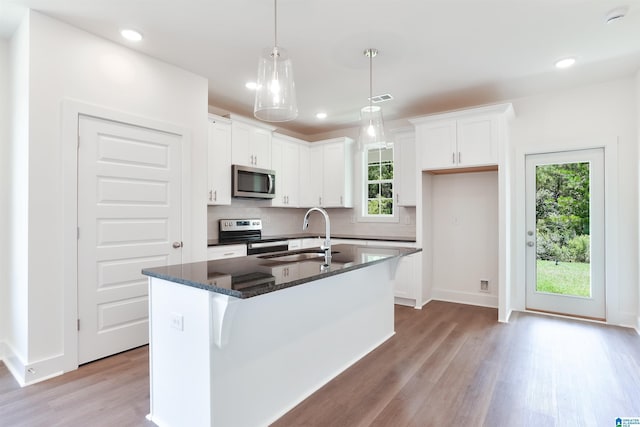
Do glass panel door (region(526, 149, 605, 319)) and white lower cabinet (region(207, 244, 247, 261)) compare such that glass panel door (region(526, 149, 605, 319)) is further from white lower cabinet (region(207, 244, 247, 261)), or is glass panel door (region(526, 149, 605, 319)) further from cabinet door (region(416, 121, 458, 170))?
white lower cabinet (region(207, 244, 247, 261))

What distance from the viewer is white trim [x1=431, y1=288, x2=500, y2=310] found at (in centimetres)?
453

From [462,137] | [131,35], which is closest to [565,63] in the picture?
[462,137]

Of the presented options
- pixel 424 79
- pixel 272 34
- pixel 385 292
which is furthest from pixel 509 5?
pixel 385 292

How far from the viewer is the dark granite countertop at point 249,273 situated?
1528 millimetres

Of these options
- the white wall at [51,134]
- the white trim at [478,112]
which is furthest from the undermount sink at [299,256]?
the white trim at [478,112]

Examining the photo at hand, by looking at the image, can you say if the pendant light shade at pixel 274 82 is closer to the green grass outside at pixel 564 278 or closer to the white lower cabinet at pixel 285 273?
the white lower cabinet at pixel 285 273

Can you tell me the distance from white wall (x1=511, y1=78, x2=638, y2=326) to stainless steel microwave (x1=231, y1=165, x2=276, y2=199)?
3.39m

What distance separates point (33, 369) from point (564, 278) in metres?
5.24

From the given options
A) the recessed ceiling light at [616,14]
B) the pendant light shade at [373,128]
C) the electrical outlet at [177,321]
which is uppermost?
the recessed ceiling light at [616,14]

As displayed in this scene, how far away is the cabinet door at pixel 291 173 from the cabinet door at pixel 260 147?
371 millimetres

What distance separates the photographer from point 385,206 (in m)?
5.41

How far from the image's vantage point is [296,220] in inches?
234

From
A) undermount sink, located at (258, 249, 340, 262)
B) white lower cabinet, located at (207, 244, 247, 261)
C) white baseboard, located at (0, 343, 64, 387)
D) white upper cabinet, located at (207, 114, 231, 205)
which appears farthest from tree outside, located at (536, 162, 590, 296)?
white baseboard, located at (0, 343, 64, 387)

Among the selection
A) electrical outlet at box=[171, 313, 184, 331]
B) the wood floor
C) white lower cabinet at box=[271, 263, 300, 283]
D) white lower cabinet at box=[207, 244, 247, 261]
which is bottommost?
the wood floor
